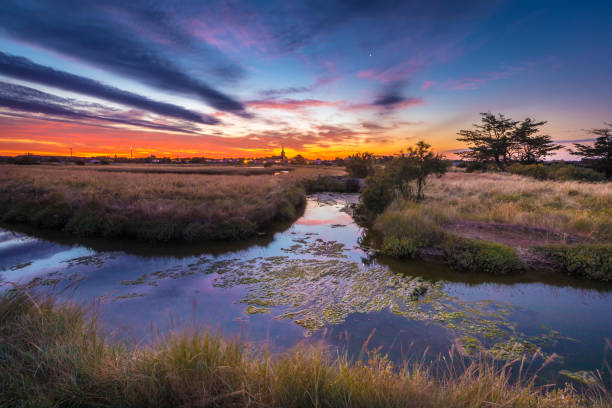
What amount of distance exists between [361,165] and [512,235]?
3097 centimetres

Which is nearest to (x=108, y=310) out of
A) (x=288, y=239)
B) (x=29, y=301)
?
(x=29, y=301)

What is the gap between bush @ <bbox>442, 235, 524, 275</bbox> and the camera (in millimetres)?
8906

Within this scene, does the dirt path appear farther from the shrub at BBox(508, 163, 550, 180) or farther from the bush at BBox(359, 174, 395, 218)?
the shrub at BBox(508, 163, 550, 180)

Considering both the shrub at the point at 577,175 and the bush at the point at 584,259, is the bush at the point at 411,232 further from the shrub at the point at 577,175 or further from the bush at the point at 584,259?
the shrub at the point at 577,175

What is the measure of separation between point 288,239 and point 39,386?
36.9 ft

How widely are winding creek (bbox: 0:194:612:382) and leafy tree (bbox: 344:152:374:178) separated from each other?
31386 millimetres

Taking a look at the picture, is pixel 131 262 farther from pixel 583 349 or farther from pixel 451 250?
pixel 583 349

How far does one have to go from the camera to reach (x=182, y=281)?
27.2ft

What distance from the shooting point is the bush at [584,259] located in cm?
824

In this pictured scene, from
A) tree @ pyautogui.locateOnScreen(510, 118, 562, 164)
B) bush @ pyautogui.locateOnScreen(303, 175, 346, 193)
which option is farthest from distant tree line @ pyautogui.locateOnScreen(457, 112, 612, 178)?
bush @ pyautogui.locateOnScreen(303, 175, 346, 193)

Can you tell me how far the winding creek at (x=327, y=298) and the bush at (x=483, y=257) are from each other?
1.75 ft

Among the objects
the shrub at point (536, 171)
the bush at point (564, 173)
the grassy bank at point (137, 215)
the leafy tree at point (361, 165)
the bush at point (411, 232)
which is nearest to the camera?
the bush at point (411, 232)

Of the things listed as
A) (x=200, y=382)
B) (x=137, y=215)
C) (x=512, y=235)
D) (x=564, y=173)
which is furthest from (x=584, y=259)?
(x=564, y=173)

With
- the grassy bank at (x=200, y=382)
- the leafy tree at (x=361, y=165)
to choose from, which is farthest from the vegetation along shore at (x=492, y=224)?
the leafy tree at (x=361, y=165)
